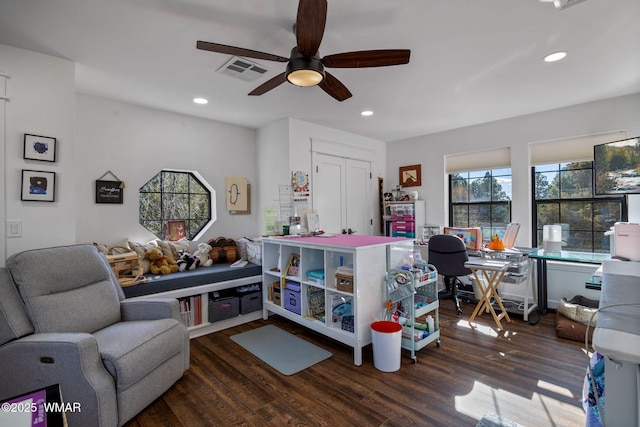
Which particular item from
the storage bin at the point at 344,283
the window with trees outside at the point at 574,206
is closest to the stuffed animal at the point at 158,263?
the storage bin at the point at 344,283

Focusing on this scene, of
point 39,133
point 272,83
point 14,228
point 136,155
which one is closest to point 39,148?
point 39,133

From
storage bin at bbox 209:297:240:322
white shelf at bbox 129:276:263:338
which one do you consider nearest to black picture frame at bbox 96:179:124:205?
white shelf at bbox 129:276:263:338

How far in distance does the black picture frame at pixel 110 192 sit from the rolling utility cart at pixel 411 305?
301 cm

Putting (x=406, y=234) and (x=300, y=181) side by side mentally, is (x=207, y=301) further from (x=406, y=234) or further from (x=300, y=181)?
(x=406, y=234)

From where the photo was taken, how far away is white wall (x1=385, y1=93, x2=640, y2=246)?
332 cm

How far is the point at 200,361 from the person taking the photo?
102 inches

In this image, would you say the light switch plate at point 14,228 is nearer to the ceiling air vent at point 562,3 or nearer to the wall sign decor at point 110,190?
the wall sign decor at point 110,190

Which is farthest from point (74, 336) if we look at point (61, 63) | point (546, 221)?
point (546, 221)

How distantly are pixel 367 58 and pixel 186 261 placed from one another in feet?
9.20

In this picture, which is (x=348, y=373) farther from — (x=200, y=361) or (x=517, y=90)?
(x=517, y=90)

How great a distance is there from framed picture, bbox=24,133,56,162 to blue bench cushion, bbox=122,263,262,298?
1257 millimetres

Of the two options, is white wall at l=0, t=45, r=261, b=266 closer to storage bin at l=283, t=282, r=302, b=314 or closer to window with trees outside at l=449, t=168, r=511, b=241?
storage bin at l=283, t=282, r=302, b=314

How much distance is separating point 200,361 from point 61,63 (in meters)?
2.74

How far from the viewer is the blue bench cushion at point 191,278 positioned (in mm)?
2770
